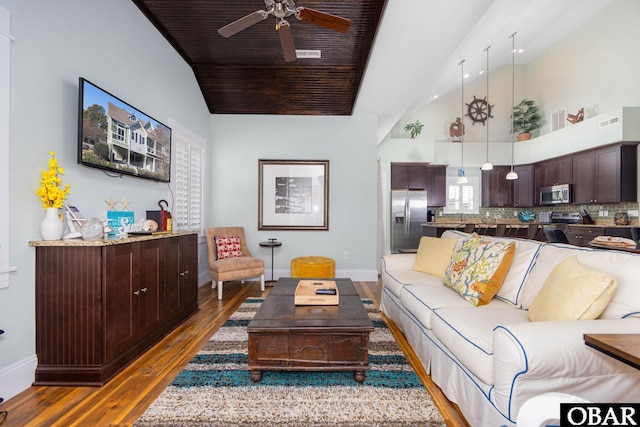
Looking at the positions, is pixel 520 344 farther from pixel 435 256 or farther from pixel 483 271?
pixel 435 256

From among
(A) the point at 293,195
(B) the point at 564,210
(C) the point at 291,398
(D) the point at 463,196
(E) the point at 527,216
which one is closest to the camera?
(C) the point at 291,398

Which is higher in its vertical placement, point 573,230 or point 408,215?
point 408,215

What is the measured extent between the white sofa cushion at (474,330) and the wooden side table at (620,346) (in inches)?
17.7

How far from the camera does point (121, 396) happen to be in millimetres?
1716

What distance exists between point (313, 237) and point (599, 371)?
376 cm

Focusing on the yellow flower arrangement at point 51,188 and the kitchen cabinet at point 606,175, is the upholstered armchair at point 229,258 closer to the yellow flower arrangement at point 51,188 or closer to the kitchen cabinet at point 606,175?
the yellow flower arrangement at point 51,188

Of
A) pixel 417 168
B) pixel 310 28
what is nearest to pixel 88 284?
pixel 310 28

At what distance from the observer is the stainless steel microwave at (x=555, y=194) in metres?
5.71

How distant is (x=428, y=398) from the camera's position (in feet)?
5.43

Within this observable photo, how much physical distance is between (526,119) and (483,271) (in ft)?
23.3

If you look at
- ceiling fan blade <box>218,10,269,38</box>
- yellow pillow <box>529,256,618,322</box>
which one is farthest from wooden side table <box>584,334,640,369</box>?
ceiling fan blade <box>218,10,269,38</box>

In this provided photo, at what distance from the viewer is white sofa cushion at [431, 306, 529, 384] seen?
4.31 feet

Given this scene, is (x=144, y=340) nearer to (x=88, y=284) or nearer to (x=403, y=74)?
(x=88, y=284)

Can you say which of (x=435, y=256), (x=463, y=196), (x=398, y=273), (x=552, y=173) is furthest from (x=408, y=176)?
(x=398, y=273)
